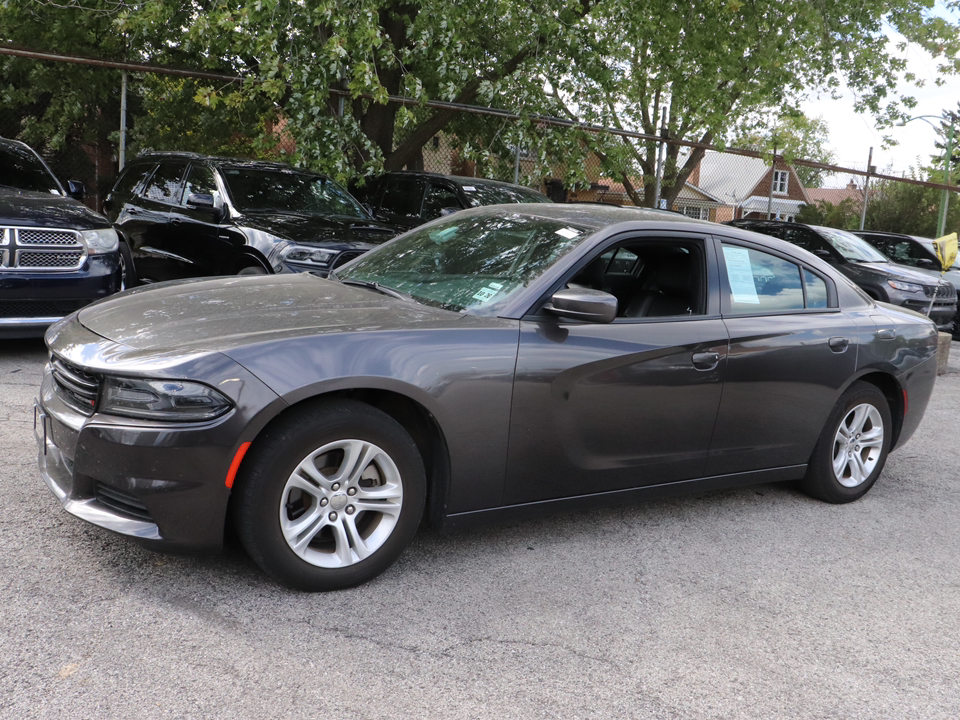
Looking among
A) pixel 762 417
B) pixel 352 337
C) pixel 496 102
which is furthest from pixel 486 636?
pixel 496 102

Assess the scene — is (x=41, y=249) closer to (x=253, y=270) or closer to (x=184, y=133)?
(x=253, y=270)

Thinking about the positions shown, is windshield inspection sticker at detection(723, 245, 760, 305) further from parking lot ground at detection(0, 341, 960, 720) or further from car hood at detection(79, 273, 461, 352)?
car hood at detection(79, 273, 461, 352)

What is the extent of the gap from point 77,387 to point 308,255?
15.4 feet

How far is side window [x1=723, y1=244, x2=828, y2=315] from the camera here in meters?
4.61

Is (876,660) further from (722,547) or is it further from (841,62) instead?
(841,62)

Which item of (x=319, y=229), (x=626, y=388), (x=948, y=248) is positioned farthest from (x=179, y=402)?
(x=948, y=248)

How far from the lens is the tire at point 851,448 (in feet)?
16.5

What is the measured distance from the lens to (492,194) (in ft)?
35.9

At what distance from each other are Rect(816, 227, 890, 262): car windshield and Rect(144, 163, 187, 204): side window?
9202 mm

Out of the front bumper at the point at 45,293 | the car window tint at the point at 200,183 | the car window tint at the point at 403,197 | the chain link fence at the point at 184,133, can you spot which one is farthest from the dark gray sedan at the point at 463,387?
the chain link fence at the point at 184,133

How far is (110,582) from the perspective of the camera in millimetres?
3414

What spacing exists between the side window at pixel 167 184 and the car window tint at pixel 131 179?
23 cm

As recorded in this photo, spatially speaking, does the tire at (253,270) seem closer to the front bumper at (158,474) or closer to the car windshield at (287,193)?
the car windshield at (287,193)

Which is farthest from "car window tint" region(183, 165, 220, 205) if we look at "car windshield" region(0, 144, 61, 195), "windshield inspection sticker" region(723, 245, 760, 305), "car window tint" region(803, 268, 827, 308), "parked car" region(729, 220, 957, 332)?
"parked car" region(729, 220, 957, 332)
